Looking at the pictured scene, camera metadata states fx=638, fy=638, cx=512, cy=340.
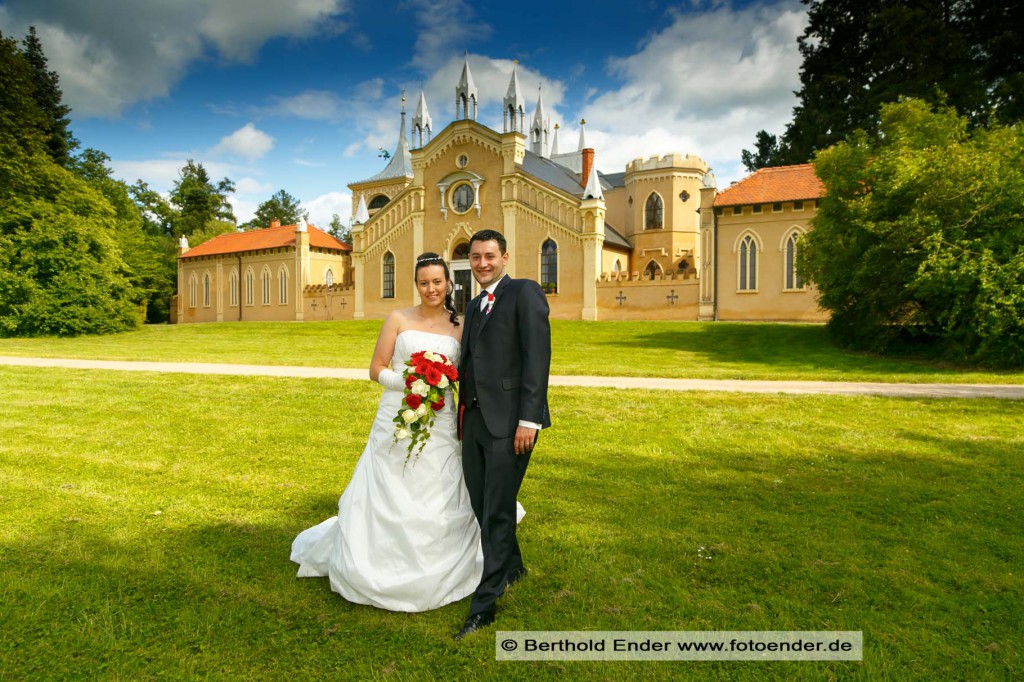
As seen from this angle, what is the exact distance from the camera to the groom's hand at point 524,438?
3729 mm

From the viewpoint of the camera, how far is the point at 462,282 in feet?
129

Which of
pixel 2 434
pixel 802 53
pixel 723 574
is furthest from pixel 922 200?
Answer: pixel 802 53

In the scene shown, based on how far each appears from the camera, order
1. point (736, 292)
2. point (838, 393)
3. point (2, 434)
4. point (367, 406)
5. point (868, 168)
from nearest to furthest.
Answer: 1. point (2, 434)
2. point (367, 406)
3. point (838, 393)
4. point (868, 168)
5. point (736, 292)

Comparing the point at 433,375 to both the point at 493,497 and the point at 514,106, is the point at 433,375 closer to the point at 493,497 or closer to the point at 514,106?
the point at 493,497

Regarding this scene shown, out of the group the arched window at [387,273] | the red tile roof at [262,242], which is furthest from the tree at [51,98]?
the arched window at [387,273]

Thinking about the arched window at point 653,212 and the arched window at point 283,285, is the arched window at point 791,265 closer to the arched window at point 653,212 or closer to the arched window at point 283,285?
the arched window at point 653,212

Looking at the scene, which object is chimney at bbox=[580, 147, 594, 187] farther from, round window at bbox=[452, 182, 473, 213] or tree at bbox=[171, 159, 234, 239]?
tree at bbox=[171, 159, 234, 239]

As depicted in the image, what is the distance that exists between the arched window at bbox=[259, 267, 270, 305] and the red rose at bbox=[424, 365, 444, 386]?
46.0 meters

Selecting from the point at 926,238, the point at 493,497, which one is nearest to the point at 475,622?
the point at 493,497

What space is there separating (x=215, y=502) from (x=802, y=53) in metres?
42.1

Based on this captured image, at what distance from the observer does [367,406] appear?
10672 mm

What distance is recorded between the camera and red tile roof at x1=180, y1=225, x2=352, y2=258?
4584 cm

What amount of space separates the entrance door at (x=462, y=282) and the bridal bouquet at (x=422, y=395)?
34.4m

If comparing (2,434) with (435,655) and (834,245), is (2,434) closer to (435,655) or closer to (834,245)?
(435,655)
